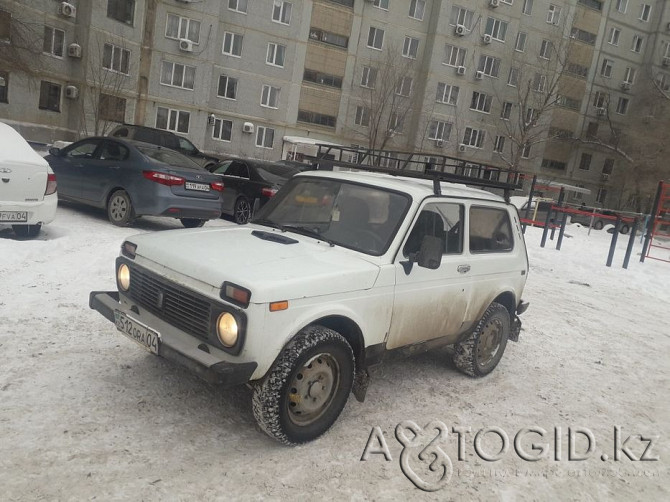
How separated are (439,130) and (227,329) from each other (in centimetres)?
3726

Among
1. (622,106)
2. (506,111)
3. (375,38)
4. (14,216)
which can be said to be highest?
(622,106)

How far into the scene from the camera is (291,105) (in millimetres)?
34469

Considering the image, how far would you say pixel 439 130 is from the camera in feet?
125

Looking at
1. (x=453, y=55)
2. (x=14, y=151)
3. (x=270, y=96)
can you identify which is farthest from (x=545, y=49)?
(x=14, y=151)

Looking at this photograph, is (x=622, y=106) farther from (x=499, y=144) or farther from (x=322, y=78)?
(x=322, y=78)

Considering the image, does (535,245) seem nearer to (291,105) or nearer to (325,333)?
(325,333)

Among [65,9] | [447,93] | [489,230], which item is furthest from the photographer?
[447,93]

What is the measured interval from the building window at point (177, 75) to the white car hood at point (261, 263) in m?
30.1

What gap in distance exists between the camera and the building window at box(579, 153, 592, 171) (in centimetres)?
4541

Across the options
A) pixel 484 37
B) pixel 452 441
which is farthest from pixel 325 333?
pixel 484 37

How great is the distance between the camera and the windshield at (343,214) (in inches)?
159

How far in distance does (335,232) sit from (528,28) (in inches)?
1669

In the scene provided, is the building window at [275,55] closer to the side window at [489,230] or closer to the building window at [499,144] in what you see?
the building window at [499,144]

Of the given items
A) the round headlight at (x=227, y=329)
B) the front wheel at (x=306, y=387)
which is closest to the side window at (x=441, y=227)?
the front wheel at (x=306, y=387)
